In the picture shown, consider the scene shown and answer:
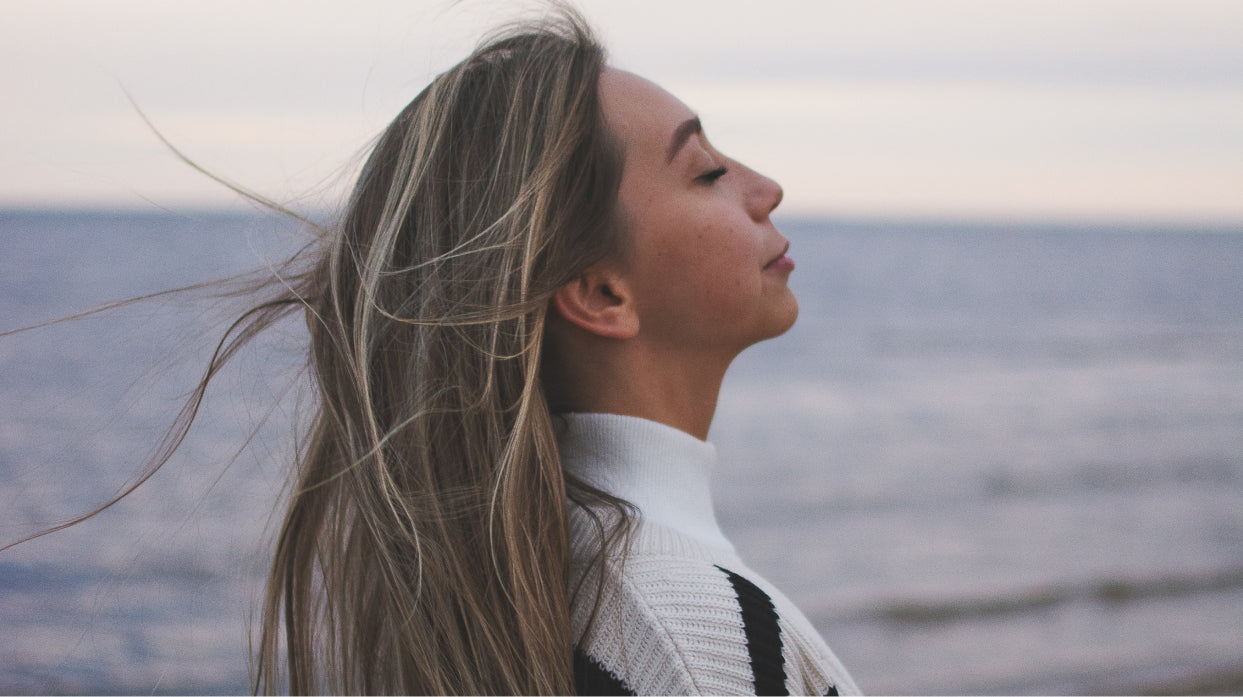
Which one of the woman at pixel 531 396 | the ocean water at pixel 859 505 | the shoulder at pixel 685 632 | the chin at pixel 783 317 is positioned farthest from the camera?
the ocean water at pixel 859 505

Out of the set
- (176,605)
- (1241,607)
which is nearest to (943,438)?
(1241,607)

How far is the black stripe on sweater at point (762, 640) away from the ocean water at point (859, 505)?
98cm

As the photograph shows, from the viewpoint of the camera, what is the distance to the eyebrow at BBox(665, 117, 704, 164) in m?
1.86

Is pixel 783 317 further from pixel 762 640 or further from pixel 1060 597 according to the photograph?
pixel 1060 597

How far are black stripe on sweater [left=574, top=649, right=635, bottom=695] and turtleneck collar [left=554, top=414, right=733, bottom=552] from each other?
0.32 meters

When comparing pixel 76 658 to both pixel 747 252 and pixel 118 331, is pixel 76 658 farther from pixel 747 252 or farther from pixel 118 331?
pixel 118 331

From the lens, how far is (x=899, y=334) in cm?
2044

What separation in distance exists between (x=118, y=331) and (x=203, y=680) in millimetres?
10042

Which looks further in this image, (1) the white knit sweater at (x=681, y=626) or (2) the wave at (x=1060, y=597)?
(2) the wave at (x=1060, y=597)

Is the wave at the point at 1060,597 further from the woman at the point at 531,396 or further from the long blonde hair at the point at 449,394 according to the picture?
the long blonde hair at the point at 449,394

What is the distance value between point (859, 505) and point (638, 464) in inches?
271

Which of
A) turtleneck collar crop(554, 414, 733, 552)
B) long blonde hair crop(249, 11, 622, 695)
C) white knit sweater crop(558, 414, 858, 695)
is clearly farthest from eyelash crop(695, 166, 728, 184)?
white knit sweater crop(558, 414, 858, 695)

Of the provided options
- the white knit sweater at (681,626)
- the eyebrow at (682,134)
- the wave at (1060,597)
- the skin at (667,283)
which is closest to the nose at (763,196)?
the skin at (667,283)

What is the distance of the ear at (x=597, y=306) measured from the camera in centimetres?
180
